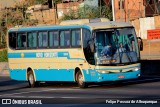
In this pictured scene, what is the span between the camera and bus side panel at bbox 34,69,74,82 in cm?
2773

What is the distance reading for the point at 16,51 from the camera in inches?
1220

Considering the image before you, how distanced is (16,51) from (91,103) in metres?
13.1

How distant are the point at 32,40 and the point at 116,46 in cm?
530

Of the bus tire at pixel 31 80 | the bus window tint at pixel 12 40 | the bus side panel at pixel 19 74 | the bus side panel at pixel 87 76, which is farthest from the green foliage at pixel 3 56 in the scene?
the bus side panel at pixel 87 76

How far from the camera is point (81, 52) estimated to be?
26.6 m

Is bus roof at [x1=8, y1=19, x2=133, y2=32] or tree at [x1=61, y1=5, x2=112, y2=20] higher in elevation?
bus roof at [x1=8, y1=19, x2=133, y2=32]

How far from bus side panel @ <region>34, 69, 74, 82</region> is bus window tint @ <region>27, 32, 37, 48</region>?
1266 millimetres

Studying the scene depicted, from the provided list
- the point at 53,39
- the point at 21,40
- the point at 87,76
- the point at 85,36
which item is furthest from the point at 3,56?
the point at 87,76

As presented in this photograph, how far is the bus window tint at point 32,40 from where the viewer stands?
96.8 ft

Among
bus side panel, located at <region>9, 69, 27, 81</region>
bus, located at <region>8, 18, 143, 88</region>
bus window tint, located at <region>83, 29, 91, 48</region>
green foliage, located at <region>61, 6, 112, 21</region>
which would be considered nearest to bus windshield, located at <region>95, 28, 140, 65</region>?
bus, located at <region>8, 18, 143, 88</region>

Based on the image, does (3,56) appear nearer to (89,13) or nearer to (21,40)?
(89,13)

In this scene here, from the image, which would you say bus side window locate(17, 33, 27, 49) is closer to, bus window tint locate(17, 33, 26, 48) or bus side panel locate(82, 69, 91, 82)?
bus window tint locate(17, 33, 26, 48)

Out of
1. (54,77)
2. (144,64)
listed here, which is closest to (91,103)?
(54,77)

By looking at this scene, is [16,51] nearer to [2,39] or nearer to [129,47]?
[129,47]
